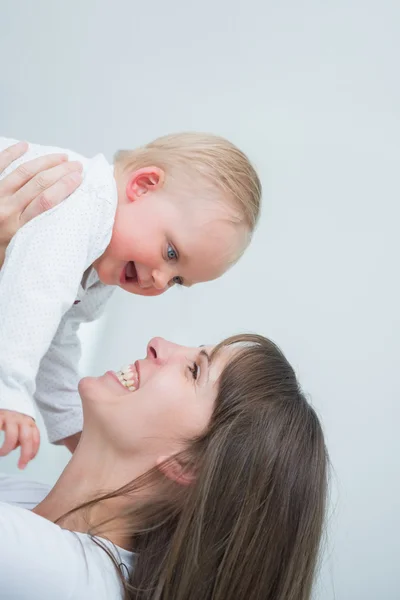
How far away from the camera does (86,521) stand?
1104 mm

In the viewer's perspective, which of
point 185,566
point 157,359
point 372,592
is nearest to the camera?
point 185,566

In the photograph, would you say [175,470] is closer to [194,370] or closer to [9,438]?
[194,370]

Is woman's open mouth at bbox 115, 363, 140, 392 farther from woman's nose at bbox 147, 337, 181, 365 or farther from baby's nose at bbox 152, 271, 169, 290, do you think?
baby's nose at bbox 152, 271, 169, 290

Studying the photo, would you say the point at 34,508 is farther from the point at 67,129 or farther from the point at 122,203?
the point at 67,129

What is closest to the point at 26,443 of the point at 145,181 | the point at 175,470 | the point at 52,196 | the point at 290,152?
the point at 175,470

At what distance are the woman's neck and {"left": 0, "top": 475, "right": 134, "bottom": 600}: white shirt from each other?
7 cm

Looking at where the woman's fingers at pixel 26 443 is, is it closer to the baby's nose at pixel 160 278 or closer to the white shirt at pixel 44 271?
the white shirt at pixel 44 271

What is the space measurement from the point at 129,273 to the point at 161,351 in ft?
0.58

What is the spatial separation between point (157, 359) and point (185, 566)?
299 millimetres

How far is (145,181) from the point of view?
1297 millimetres

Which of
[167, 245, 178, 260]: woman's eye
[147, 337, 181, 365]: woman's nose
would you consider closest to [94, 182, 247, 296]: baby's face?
[167, 245, 178, 260]: woman's eye

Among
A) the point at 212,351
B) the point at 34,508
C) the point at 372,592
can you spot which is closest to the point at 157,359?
the point at 212,351

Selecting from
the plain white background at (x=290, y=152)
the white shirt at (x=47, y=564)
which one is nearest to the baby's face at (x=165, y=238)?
the white shirt at (x=47, y=564)

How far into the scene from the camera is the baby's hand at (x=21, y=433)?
3.10 ft
